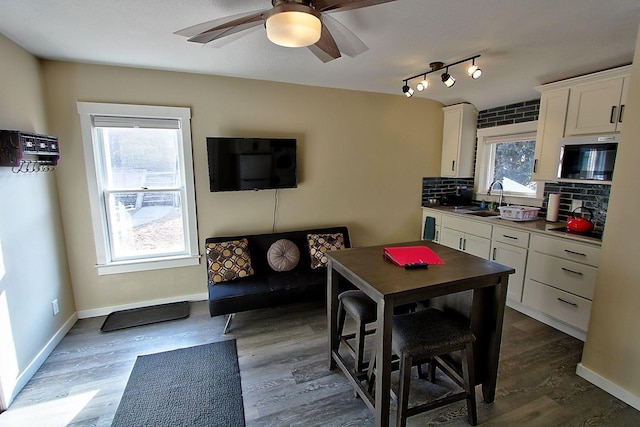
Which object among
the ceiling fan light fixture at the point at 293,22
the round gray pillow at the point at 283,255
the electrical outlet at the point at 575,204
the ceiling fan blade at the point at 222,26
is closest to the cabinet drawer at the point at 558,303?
the electrical outlet at the point at 575,204

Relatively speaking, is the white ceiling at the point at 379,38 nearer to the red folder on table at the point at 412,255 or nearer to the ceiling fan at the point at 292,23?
the ceiling fan at the point at 292,23

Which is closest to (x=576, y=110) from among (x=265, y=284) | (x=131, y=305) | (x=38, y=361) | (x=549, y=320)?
(x=549, y=320)

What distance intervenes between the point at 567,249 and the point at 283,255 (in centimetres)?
263

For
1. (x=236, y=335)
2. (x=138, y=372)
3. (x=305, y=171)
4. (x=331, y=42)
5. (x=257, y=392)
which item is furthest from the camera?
(x=305, y=171)

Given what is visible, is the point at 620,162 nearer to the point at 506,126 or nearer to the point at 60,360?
the point at 506,126

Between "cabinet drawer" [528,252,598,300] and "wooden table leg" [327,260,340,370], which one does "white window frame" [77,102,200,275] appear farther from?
"cabinet drawer" [528,252,598,300]

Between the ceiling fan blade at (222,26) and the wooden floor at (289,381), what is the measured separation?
7.34 ft

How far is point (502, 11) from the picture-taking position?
5.85ft

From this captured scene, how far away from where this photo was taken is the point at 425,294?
1.57 metres

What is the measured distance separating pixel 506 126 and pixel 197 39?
3642 mm

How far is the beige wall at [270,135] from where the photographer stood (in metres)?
2.73

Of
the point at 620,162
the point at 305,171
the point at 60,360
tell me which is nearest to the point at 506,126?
the point at 620,162

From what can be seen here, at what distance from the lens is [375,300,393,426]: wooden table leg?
1503mm

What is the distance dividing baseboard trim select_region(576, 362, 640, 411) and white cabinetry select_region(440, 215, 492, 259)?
4.53 feet
